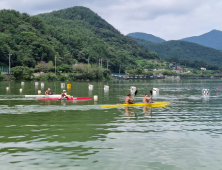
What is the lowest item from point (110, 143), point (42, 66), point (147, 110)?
point (110, 143)


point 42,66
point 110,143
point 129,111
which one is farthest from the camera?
point 42,66

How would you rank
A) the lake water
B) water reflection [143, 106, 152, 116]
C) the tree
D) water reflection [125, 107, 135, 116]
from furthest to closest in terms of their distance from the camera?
the tree → water reflection [143, 106, 152, 116] → water reflection [125, 107, 135, 116] → the lake water

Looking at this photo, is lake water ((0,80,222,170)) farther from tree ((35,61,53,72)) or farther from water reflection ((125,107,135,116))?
tree ((35,61,53,72))

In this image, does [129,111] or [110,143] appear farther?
[129,111]

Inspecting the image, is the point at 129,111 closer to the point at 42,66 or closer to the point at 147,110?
the point at 147,110

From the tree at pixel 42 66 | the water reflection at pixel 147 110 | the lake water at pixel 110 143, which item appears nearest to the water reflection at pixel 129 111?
the water reflection at pixel 147 110

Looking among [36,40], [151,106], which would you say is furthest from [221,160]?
[36,40]

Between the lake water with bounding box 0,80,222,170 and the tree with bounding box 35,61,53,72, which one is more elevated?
the tree with bounding box 35,61,53,72

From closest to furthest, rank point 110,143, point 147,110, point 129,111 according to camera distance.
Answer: point 110,143 < point 129,111 < point 147,110

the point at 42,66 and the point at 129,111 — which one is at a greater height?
the point at 42,66

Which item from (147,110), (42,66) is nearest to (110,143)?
(147,110)

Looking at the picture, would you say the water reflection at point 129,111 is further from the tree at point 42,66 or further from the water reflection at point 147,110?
the tree at point 42,66

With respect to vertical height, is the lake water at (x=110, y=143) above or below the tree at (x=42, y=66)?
below

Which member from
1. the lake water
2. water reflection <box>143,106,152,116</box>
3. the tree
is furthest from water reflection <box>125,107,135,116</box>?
the tree
